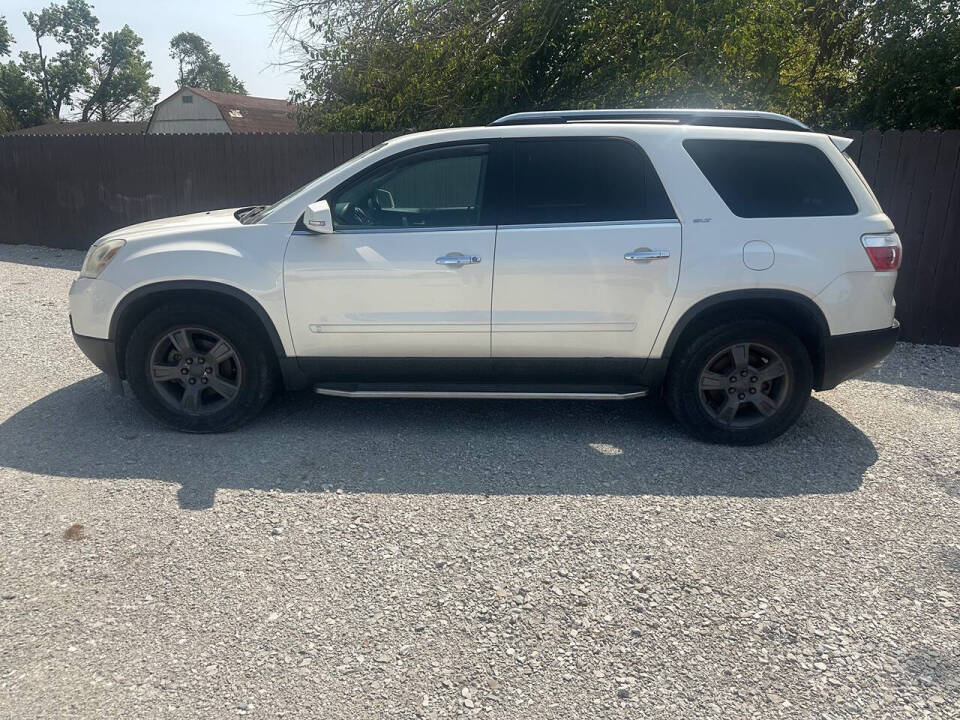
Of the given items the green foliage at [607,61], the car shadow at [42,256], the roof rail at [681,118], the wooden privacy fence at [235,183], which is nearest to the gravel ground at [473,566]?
the roof rail at [681,118]

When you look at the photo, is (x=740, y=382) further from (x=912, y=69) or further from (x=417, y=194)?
(x=912, y=69)

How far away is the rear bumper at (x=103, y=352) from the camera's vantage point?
193 inches

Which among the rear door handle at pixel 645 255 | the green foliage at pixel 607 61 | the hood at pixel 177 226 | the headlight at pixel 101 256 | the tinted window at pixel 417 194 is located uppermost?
the green foliage at pixel 607 61

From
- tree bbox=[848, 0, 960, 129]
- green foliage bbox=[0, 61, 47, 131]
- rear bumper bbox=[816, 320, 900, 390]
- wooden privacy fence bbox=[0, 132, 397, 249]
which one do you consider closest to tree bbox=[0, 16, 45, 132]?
green foliage bbox=[0, 61, 47, 131]

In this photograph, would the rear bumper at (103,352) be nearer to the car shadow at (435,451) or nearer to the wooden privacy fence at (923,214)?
the car shadow at (435,451)

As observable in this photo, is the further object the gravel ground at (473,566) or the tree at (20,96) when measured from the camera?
the tree at (20,96)

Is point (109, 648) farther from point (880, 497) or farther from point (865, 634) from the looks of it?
point (880, 497)

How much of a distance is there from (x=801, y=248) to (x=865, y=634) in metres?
2.39

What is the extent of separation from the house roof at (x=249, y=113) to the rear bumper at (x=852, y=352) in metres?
36.5

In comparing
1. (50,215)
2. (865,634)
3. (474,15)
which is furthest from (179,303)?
(50,215)

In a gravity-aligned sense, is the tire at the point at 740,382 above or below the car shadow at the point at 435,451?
above

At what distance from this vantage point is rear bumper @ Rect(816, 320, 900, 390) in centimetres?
473

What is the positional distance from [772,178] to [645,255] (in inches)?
37.3

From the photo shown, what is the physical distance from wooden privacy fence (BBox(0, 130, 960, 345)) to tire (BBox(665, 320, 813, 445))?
3.74m
